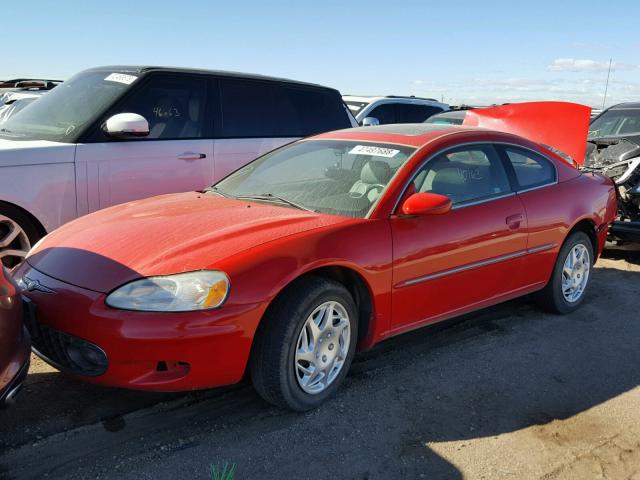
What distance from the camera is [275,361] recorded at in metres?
3.05

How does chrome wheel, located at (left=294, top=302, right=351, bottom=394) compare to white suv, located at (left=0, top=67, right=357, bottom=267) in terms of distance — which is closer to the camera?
chrome wheel, located at (left=294, top=302, right=351, bottom=394)

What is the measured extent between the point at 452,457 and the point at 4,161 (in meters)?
3.57

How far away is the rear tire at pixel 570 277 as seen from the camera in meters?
4.89

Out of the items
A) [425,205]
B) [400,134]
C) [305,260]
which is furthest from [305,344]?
[400,134]

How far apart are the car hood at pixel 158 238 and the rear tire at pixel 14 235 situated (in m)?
0.99

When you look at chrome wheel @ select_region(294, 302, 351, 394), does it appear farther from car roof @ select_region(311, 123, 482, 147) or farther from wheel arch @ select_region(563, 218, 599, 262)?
wheel arch @ select_region(563, 218, 599, 262)

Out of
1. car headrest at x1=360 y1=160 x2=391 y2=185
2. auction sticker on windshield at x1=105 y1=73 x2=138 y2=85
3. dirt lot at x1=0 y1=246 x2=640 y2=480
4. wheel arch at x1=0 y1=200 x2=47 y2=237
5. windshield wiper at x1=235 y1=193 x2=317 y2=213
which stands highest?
auction sticker on windshield at x1=105 y1=73 x2=138 y2=85

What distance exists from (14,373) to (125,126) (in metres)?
2.66

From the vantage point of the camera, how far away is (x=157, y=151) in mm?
5234

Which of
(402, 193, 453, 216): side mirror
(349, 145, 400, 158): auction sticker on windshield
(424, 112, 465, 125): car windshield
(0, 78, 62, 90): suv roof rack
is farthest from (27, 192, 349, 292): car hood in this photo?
(0, 78, 62, 90): suv roof rack

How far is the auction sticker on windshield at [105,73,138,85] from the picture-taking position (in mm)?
5281

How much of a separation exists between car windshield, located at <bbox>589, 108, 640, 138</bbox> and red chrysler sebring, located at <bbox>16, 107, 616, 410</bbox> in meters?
4.02

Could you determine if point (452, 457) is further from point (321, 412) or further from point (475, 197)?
point (475, 197)

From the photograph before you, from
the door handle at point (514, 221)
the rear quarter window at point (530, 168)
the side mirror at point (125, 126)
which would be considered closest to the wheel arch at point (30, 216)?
the side mirror at point (125, 126)
